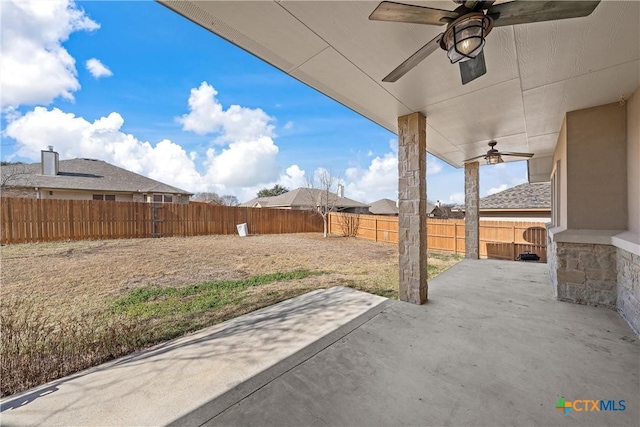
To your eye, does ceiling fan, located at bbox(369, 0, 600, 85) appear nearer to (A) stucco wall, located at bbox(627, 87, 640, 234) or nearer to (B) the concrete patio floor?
(B) the concrete patio floor

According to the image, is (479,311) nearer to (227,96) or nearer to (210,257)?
(210,257)

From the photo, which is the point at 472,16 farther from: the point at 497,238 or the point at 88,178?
the point at 88,178

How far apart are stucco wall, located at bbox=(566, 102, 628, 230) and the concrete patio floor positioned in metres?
1.27

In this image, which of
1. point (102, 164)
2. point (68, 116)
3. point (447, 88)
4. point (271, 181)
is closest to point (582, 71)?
point (447, 88)

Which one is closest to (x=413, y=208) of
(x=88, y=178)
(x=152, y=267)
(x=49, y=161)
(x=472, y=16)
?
(x=472, y=16)

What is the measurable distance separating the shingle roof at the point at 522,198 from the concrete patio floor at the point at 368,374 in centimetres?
937

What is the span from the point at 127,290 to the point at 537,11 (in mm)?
6433

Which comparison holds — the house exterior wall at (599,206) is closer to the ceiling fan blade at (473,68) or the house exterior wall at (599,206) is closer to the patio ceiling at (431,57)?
the patio ceiling at (431,57)

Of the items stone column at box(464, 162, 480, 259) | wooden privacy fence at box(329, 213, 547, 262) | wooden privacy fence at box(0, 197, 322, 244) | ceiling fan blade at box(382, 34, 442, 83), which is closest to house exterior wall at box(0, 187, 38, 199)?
wooden privacy fence at box(0, 197, 322, 244)

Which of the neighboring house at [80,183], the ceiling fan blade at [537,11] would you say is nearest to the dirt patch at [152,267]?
the ceiling fan blade at [537,11]

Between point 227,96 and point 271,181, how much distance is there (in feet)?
81.7

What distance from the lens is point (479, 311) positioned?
3.40m

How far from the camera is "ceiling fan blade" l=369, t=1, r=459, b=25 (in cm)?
146

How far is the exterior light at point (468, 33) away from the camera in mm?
1559
